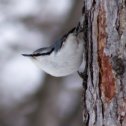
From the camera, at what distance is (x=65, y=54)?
166cm

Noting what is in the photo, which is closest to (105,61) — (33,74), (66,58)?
(66,58)

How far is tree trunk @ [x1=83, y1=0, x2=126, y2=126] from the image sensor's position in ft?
5.10

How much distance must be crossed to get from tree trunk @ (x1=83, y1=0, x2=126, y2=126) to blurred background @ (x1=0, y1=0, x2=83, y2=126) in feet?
8.83

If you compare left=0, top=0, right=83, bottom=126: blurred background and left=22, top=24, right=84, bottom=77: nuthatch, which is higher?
left=22, top=24, right=84, bottom=77: nuthatch

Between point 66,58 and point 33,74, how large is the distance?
11.5 feet

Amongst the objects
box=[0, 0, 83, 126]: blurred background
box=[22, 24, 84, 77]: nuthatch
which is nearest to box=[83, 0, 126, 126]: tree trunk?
box=[22, 24, 84, 77]: nuthatch

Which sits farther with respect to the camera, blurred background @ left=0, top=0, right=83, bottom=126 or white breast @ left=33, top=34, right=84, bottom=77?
blurred background @ left=0, top=0, right=83, bottom=126

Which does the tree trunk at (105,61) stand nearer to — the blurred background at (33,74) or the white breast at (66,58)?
the white breast at (66,58)

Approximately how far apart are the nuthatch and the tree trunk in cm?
3

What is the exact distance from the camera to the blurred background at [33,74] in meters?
4.59

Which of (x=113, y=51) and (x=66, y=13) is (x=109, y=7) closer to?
(x=113, y=51)

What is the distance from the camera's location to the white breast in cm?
165

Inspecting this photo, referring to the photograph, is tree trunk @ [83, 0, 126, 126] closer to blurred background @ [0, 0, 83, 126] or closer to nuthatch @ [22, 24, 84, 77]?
nuthatch @ [22, 24, 84, 77]

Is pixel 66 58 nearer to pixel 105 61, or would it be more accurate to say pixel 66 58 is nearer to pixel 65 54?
pixel 65 54
